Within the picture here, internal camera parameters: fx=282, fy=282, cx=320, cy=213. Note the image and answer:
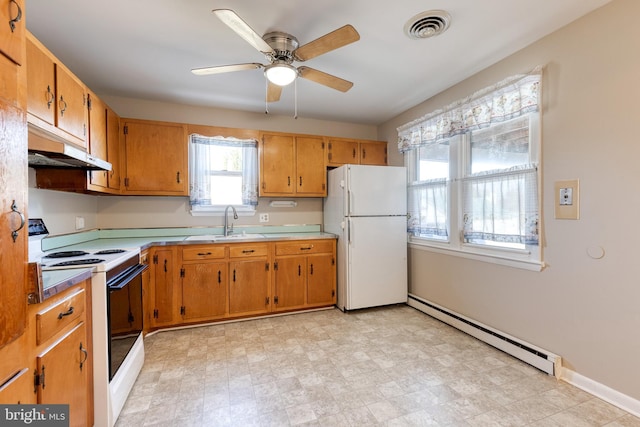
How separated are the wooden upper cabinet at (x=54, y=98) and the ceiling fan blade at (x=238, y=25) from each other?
1.09 meters

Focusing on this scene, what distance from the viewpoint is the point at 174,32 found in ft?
6.55

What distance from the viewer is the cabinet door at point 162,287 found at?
2.76 metres

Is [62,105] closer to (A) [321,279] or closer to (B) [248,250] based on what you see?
(B) [248,250]

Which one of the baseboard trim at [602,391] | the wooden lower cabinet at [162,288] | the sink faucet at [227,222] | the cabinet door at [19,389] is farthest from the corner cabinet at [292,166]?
the baseboard trim at [602,391]

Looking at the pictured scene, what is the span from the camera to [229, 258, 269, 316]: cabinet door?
9.86 feet

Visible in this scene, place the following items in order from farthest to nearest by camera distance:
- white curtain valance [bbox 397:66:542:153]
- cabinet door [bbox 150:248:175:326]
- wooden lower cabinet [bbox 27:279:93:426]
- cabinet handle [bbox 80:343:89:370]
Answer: cabinet door [bbox 150:248:175:326] < white curtain valance [bbox 397:66:542:153] < cabinet handle [bbox 80:343:89:370] < wooden lower cabinet [bbox 27:279:93:426]

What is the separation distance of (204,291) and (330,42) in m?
2.54

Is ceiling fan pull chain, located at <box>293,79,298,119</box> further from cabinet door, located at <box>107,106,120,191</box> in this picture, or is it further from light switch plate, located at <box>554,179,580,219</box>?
light switch plate, located at <box>554,179,580,219</box>

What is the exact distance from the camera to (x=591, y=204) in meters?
1.83

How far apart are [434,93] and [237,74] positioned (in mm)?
2066

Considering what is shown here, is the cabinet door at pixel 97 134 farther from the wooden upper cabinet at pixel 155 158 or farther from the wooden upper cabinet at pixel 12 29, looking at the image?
the wooden upper cabinet at pixel 12 29

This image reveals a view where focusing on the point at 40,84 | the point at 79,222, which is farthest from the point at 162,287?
the point at 40,84

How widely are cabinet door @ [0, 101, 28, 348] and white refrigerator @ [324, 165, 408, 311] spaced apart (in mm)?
2620

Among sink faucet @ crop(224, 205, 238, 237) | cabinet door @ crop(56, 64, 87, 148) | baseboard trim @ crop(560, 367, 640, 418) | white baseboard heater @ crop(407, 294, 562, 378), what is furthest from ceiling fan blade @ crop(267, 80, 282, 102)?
baseboard trim @ crop(560, 367, 640, 418)
